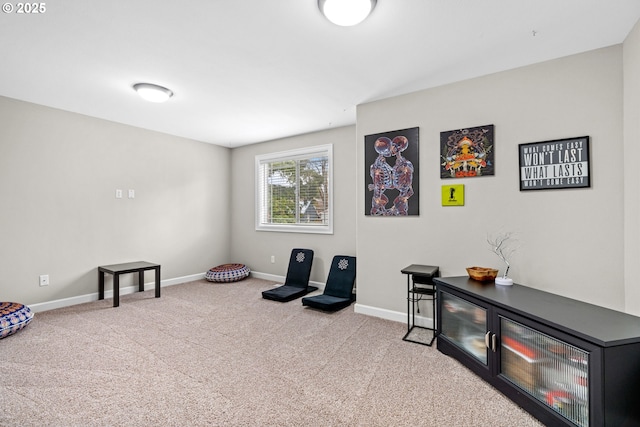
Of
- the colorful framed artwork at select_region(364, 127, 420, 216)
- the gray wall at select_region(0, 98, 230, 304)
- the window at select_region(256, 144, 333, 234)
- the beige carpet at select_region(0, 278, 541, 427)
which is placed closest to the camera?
the beige carpet at select_region(0, 278, 541, 427)

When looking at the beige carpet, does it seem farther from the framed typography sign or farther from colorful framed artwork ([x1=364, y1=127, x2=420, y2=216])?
the framed typography sign

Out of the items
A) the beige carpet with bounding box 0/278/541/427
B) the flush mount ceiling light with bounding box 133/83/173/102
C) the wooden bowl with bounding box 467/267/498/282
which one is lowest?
the beige carpet with bounding box 0/278/541/427

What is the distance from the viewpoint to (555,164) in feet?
8.31

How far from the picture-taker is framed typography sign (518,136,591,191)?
242 cm

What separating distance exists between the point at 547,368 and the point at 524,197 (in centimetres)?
146

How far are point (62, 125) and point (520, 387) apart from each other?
17.7 feet

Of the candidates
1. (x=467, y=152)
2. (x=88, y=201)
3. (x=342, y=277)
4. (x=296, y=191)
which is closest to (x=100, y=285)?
(x=88, y=201)

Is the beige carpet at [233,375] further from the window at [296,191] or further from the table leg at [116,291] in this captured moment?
the window at [296,191]

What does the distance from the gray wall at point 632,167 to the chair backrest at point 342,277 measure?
2638mm

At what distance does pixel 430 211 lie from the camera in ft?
10.4

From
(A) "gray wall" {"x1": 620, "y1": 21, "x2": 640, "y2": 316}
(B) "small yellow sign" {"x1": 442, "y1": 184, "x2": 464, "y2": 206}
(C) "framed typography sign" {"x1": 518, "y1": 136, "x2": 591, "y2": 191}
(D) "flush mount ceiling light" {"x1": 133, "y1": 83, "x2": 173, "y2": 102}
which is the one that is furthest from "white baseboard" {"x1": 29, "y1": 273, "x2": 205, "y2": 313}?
(A) "gray wall" {"x1": 620, "y1": 21, "x2": 640, "y2": 316}

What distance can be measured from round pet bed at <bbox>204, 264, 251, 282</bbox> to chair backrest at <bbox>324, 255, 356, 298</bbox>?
186 cm

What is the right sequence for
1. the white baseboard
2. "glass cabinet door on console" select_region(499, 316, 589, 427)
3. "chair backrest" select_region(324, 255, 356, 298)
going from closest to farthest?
1. "glass cabinet door on console" select_region(499, 316, 589, 427)
2. the white baseboard
3. "chair backrest" select_region(324, 255, 356, 298)

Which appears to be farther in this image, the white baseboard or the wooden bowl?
the white baseboard
